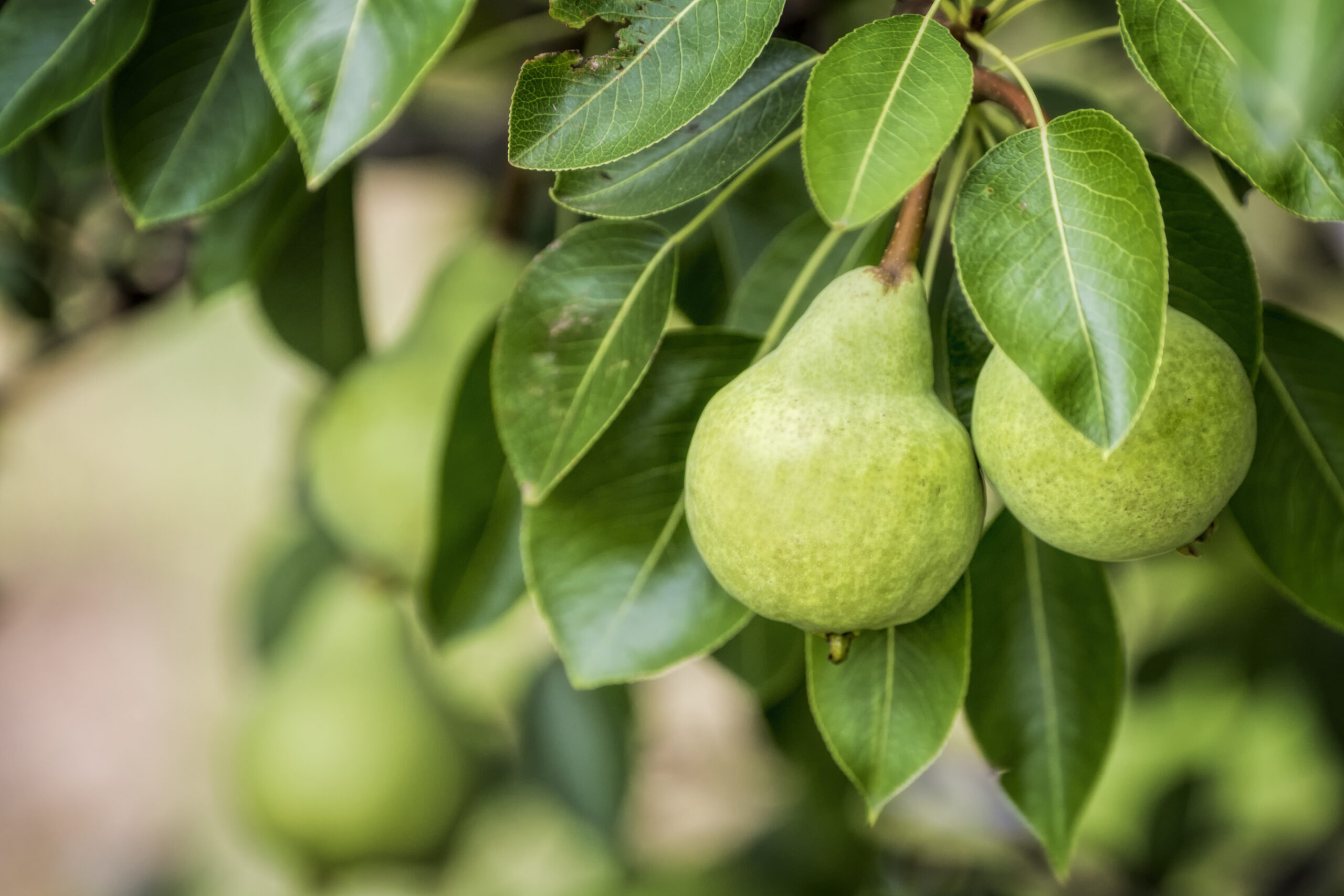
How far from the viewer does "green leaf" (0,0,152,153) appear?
0.57 metres

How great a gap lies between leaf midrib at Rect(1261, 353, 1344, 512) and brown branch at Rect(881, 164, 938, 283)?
9.0 inches

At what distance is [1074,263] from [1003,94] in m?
0.13

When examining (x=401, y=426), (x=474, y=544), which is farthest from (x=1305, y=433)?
(x=401, y=426)

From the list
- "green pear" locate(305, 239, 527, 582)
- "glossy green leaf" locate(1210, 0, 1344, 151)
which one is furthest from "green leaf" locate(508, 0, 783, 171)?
"green pear" locate(305, 239, 527, 582)

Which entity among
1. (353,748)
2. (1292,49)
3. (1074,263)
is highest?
(1292,49)

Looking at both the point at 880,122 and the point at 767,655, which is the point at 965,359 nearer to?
the point at 880,122

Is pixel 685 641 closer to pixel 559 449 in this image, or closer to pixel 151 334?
pixel 559 449

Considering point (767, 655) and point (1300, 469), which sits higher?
point (1300, 469)

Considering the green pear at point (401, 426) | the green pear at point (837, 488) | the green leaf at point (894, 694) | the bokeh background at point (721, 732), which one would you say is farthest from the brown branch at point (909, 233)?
the green pear at point (401, 426)

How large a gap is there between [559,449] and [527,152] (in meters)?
0.15

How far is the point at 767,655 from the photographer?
30.2 inches

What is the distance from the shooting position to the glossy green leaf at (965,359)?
0.57 m

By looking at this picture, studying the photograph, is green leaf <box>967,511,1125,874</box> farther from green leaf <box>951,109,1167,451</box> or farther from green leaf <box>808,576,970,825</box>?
green leaf <box>951,109,1167,451</box>

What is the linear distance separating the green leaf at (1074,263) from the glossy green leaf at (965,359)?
0.36ft
